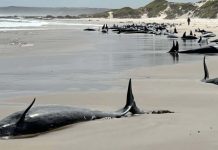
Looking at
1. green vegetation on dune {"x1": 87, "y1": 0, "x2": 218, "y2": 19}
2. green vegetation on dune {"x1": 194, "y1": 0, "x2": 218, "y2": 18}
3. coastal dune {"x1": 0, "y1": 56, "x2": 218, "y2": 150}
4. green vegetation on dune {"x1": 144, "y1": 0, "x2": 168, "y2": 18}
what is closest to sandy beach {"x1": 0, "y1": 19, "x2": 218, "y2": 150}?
coastal dune {"x1": 0, "y1": 56, "x2": 218, "y2": 150}

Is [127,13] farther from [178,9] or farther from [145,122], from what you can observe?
[145,122]

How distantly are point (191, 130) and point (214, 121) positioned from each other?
2.27 ft

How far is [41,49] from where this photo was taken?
73.9 feet

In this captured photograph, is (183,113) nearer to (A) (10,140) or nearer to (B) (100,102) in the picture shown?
(B) (100,102)

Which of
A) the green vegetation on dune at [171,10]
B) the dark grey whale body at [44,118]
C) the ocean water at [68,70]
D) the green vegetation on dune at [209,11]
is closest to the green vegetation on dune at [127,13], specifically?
the green vegetation on dune at [171,10]

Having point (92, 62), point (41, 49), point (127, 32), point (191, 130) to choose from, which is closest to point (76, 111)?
point (191, 130)

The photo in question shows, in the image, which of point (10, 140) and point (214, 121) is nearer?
point (10, 140)

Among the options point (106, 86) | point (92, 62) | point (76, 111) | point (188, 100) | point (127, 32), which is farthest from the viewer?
point (127, 32)

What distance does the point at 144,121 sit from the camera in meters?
7.35

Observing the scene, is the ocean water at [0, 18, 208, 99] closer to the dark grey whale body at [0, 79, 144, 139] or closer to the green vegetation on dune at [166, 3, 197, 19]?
the dark grey whale body at [0, 79, 144, 139]

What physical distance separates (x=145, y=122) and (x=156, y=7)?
10363cm

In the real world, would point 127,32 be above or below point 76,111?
below

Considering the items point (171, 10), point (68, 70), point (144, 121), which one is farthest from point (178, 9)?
point (144, 121)

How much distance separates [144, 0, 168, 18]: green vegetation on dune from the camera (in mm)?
104438
